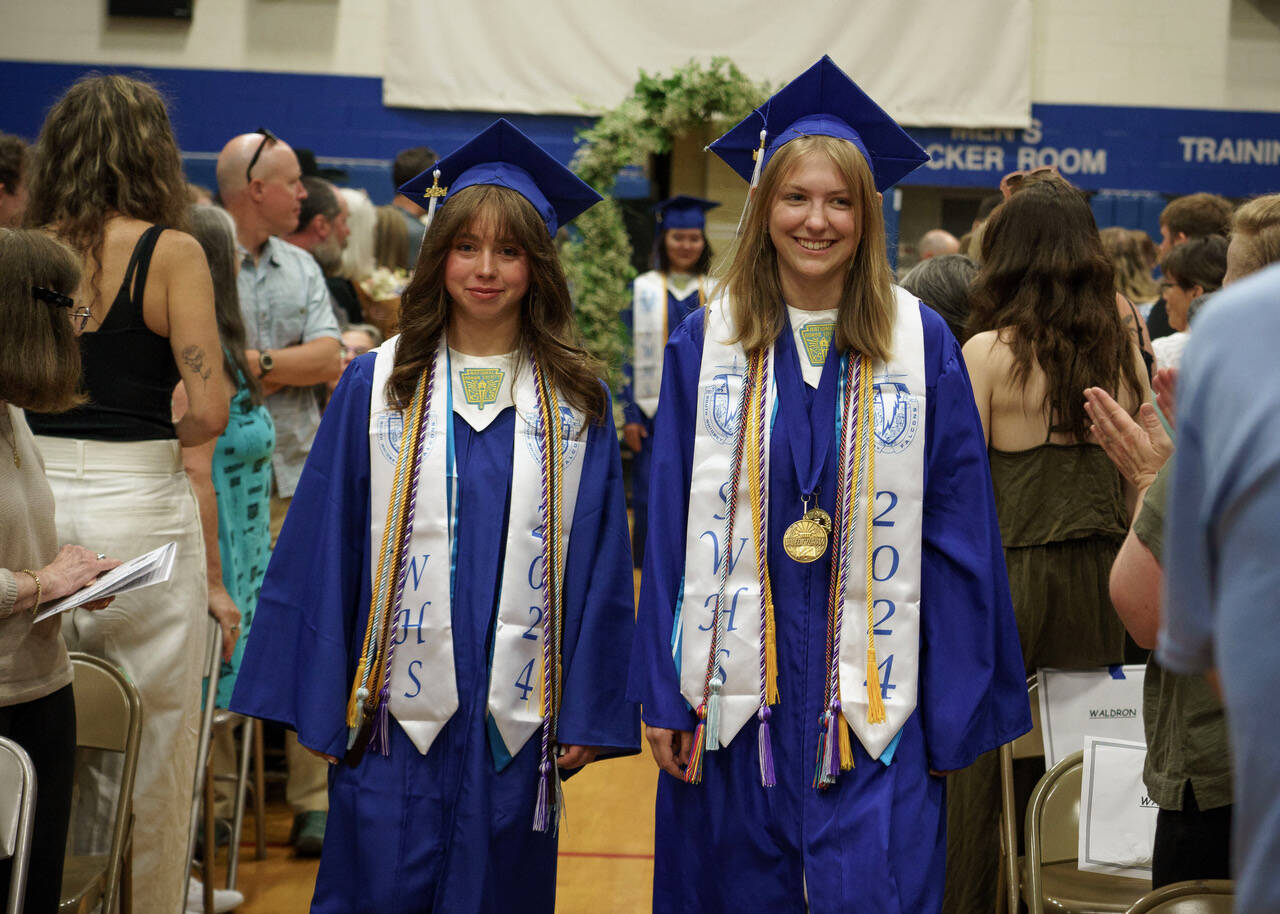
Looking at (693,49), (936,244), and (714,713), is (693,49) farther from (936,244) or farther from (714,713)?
(714,713)

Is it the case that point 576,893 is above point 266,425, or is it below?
below

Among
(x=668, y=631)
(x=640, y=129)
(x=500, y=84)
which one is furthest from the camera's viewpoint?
(x=500, y=84)

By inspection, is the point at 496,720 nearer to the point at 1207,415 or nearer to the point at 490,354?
the point at 490,354

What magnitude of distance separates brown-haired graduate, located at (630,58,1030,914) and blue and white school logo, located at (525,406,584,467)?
7.0 inches

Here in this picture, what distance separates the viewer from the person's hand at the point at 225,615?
309 cm

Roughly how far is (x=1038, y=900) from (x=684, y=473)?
1.01 metres

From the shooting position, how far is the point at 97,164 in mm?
2736

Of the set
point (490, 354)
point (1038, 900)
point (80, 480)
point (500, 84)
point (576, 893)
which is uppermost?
point (500, 84)

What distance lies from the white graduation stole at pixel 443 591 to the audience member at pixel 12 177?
4.78ft

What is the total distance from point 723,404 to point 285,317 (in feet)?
6.94

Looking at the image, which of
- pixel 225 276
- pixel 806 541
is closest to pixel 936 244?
pixel 225 276

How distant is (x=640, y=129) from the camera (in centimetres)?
820

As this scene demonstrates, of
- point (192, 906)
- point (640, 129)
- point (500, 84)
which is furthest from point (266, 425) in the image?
point (500, 84)

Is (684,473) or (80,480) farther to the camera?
(80,480)
